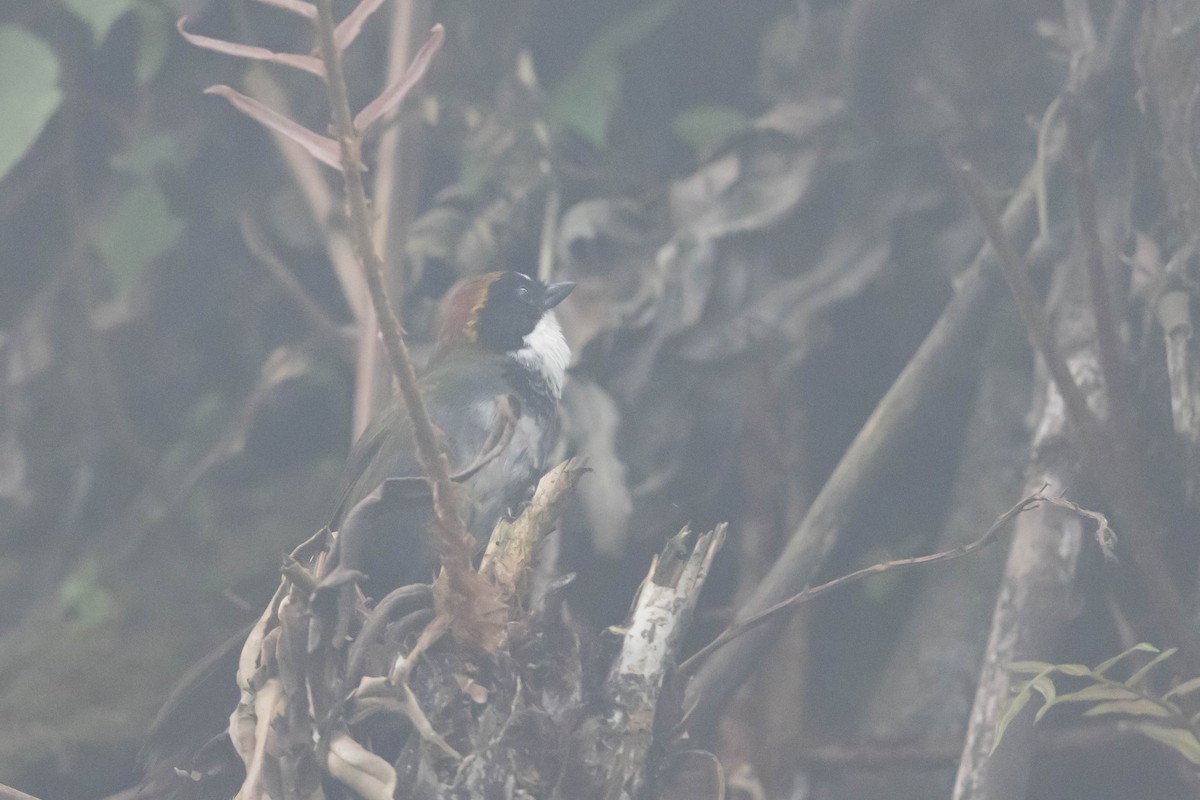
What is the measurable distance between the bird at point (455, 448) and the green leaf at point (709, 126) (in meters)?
0.36

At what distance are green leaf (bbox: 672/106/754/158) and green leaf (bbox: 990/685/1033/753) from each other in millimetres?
1097

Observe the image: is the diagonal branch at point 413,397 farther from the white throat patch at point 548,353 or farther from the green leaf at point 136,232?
the green leaf at point 136,232

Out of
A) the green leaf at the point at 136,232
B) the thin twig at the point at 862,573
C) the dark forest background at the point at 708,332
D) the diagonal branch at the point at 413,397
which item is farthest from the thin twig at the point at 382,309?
the green leaf at the point at 136,232

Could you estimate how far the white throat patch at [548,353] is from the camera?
1.93m

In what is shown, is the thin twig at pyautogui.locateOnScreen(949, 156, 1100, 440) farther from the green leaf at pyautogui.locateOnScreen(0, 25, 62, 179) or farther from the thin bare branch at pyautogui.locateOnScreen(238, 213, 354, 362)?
the green leaf at pyautogui.locateOnScreen(0, 25, 62, 179)

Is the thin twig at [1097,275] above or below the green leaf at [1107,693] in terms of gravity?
above

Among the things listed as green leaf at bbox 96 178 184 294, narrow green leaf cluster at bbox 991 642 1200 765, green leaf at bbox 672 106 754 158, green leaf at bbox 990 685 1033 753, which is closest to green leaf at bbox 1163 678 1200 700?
narrow green leaf cluster at bbox 991 642 1200 765

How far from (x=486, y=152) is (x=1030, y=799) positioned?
1375mm

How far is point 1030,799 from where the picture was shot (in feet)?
4.71

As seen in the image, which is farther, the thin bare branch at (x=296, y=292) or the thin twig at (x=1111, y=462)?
the thin bare branch at (x=296, y=292)

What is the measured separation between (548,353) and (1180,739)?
103 cm

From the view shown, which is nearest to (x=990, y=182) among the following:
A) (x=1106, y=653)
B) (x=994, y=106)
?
(x=994, y=106)

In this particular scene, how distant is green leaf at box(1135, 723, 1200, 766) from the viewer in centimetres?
130

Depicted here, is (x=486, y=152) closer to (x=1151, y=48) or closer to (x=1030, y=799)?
(x=1151, y=48)
